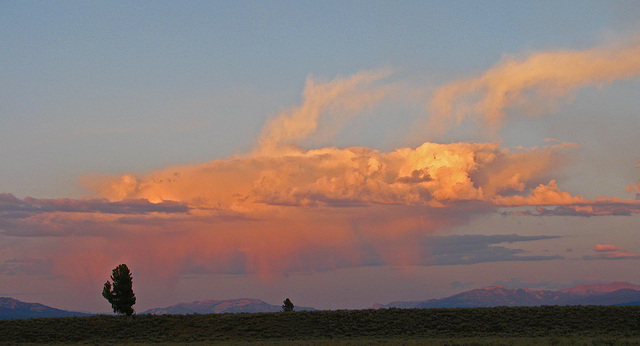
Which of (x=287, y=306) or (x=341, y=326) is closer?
(x=341, y=326)

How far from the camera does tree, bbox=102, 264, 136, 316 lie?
252 feet

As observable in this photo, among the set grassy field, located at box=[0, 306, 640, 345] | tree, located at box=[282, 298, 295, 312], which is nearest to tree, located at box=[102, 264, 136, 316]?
grassy field, located at box=[0, 306, 640, 345]

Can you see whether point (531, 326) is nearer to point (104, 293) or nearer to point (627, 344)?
point (627, 344)

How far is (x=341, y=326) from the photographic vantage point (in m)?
70.4

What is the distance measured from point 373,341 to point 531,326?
807 inches

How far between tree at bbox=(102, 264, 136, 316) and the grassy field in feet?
4.60

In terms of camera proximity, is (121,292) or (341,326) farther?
(121,292)

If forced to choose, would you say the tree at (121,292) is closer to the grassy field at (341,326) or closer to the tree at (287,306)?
the grassy field at (341,326)

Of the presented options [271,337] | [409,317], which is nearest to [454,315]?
[409,317]

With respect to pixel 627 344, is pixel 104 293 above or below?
above

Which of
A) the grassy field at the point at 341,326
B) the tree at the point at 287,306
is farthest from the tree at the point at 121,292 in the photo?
the tree at the point at 287,306

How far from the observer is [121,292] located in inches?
3054

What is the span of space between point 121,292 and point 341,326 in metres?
29.2

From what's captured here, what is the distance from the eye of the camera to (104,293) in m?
77.8
